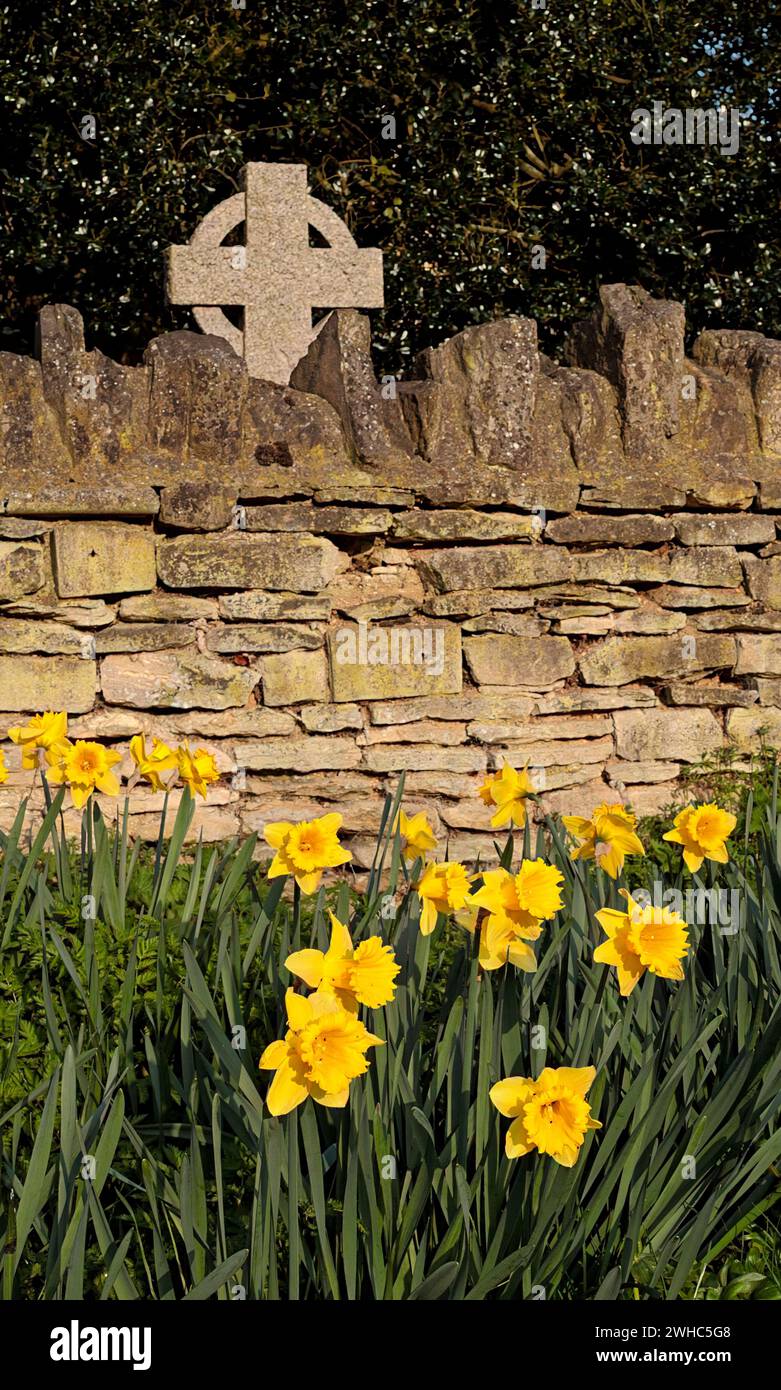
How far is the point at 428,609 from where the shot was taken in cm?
394

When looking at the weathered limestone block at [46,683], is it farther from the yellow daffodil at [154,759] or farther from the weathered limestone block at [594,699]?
the weathered limestone block at [594,699]

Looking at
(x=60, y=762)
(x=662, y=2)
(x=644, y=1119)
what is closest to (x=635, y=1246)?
(x=644, y=1119)

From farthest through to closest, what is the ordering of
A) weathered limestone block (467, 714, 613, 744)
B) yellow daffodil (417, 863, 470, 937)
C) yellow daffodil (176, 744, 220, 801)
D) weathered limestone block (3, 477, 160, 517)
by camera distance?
weathered limestone block (467, 714, 613, 744)
weathered limestone block (3, 477, 160, 517)
yellow daffodil (176, 744, 220, 801)
yellow daffodil (417, 863, 470, 937)

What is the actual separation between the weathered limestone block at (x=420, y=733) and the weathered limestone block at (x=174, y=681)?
1.37 ft

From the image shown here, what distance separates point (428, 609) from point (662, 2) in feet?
18.8

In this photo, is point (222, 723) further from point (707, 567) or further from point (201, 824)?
point (707, 567)

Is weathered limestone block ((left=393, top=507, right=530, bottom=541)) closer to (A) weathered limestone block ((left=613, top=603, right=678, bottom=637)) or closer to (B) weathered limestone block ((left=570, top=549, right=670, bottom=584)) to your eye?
(B) weathered limestone block ((left=570, top=549, right=670, bottom=584))

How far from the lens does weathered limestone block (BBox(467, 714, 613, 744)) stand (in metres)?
4.02

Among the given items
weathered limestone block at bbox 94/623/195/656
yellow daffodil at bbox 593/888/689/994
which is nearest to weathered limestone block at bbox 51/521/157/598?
weathered limestone block at bbox 94/623/195/656

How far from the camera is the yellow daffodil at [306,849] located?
212cm

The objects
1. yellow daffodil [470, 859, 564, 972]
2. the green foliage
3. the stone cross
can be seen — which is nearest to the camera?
the green foliage

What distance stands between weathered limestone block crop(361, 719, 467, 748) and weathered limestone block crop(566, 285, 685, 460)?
1042 millimetres

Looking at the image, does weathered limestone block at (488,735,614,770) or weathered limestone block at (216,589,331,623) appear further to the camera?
weathered limestone block at (488,735,614,770)

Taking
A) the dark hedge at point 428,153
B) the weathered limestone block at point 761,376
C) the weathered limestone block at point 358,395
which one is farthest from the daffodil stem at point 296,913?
the dark hedge at point 428,153
